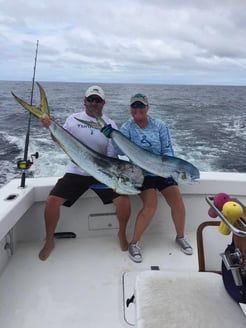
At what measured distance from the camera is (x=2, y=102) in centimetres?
1085

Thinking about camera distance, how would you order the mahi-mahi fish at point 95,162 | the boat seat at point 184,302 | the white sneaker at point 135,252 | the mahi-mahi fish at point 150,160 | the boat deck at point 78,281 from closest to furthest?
the boat seat at point 184,302 → the boat deck at point 78,281 → the mahi-mahi fish at point 95,162 → the mahi-mahi fish at point 150,160 → the white sneaker at point 135,252

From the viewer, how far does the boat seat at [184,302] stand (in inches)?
43.4

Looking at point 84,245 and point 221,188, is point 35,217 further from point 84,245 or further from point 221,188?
point 221,188

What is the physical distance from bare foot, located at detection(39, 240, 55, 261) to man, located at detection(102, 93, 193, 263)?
0.52 meters

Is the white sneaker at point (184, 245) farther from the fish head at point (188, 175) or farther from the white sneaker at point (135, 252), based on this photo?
the fish head at point (188, 175)

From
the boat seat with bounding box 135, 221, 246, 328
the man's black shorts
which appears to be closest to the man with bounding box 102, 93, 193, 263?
the man's black shorts

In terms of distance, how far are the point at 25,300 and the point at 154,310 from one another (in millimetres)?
905

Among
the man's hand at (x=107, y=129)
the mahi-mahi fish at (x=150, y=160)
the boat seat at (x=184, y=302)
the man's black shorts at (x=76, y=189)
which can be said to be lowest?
the boat seat at (x=184, y=302)

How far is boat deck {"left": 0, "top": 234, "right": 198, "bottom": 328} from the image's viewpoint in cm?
165

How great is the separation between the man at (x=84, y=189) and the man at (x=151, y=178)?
122 mm

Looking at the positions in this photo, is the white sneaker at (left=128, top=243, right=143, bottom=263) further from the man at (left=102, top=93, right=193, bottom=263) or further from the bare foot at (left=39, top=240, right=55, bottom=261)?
the bare foot at (left=39, top=240, right=55, bottom=261)

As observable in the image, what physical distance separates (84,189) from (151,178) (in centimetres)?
46

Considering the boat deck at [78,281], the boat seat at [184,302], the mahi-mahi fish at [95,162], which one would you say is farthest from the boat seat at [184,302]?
the mahi-mahi fish at [95,162]

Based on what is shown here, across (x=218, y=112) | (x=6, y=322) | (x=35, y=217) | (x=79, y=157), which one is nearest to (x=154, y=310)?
(x=6, y=322)
